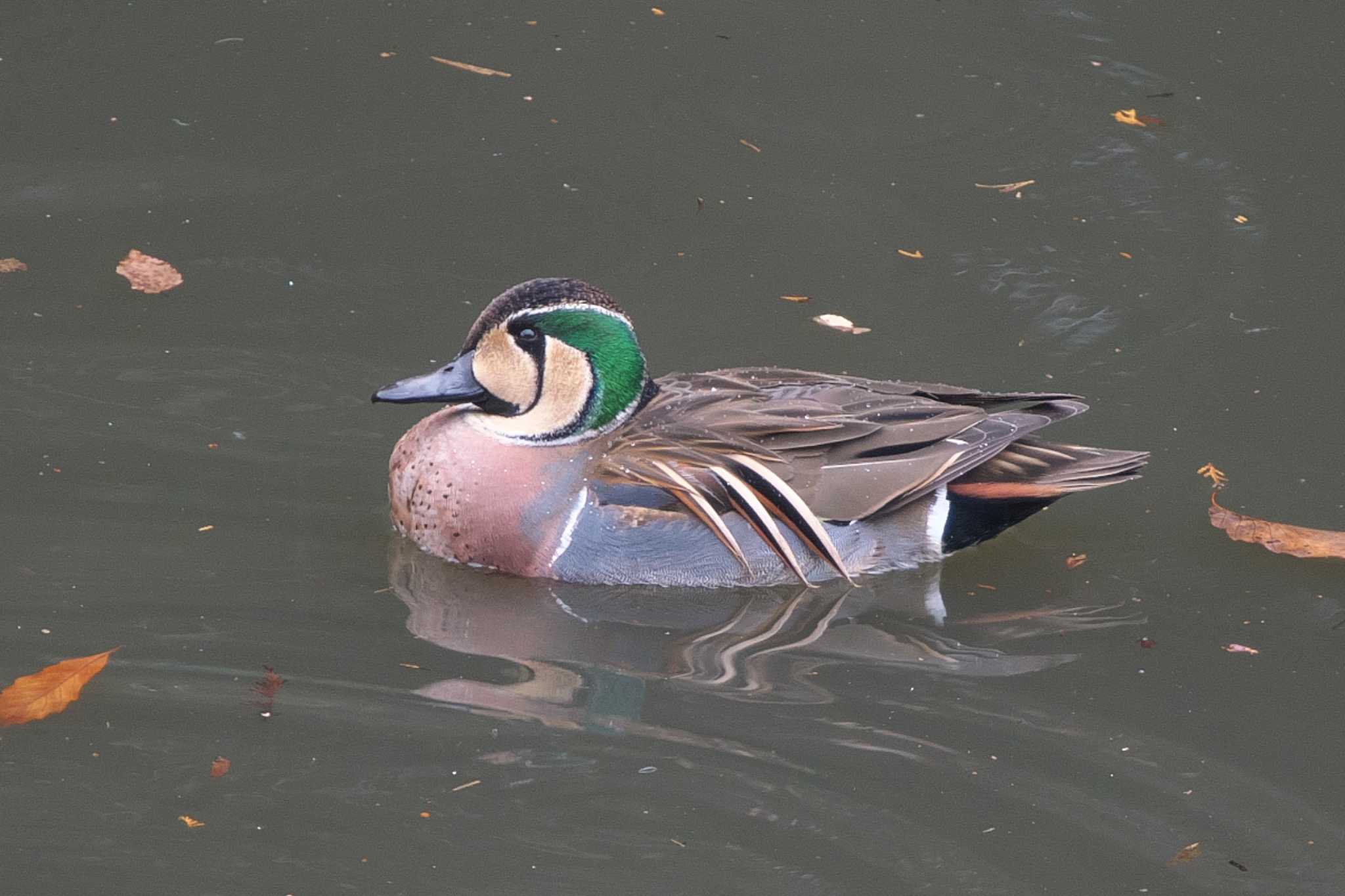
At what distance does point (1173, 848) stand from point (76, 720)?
2923mm

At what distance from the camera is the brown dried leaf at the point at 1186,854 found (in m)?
4.51

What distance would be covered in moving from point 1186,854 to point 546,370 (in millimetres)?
2574

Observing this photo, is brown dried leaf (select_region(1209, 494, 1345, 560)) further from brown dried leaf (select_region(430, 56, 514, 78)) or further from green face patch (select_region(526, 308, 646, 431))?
brown dried leaf (select_region(430, 56, 514, 78))

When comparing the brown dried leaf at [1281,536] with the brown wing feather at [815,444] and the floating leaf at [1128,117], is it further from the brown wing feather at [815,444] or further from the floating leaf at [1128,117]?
the floating leaf at [1128,117]

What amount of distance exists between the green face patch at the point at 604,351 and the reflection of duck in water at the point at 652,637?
0.64m

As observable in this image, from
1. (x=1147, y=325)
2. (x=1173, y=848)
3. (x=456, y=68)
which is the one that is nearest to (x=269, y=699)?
(x=1173, y=848)

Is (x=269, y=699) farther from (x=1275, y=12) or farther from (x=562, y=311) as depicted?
(x=1275, y=12)

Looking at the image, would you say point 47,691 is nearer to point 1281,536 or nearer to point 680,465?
point 680,465

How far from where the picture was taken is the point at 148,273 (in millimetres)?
7027

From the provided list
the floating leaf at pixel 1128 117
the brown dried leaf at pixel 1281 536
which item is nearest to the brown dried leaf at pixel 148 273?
the brown dried leaf at pixel 1281 536

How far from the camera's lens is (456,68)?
8.68m

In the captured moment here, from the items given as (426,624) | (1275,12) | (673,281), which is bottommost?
(426,624)

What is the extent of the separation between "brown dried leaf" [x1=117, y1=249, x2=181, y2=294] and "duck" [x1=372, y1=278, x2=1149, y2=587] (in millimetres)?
1576

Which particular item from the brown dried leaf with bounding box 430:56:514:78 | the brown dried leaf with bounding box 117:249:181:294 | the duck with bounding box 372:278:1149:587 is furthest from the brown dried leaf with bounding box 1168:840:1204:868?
the brown dried leaf with bounding box 430:56:514:78
